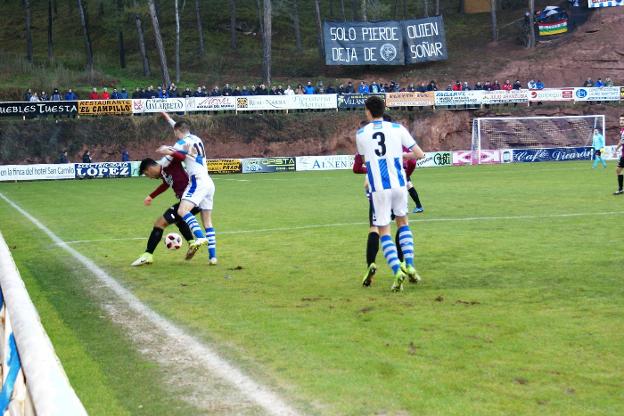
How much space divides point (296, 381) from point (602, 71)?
7211cm

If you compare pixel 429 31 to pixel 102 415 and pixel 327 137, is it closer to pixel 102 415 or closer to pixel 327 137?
pixel 327 137

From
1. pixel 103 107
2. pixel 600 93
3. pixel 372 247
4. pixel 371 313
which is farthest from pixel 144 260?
pixel 600 93

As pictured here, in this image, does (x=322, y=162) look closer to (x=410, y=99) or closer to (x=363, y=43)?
(x=410, y=99)

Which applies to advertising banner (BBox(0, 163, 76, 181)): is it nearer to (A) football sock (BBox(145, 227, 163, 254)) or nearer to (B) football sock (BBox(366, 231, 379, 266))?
(A) football sock (BBox(145, 227, 163, 254))

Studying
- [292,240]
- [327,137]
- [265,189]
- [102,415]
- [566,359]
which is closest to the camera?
[102,415]

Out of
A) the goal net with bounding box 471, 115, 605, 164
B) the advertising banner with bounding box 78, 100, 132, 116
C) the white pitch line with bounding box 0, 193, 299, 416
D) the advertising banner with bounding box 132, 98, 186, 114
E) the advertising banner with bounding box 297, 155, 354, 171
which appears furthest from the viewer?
the goal net with bounding box 471, 115, 605, 164

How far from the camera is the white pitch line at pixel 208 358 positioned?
6133 mm

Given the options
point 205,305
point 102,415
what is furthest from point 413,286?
point 102,415

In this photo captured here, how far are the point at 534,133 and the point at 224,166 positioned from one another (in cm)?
2405

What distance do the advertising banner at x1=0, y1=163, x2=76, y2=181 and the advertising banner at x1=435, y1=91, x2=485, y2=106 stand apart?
86.8 ft

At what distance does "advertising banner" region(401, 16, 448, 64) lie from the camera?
70625 millimetres

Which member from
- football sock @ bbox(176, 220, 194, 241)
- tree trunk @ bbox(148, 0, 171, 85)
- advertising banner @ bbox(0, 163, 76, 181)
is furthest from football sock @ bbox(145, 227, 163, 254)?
tree trunk @ bbox(148, 0, 171, 85)

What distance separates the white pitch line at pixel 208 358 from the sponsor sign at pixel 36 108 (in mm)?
46295

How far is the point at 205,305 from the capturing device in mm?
10031
